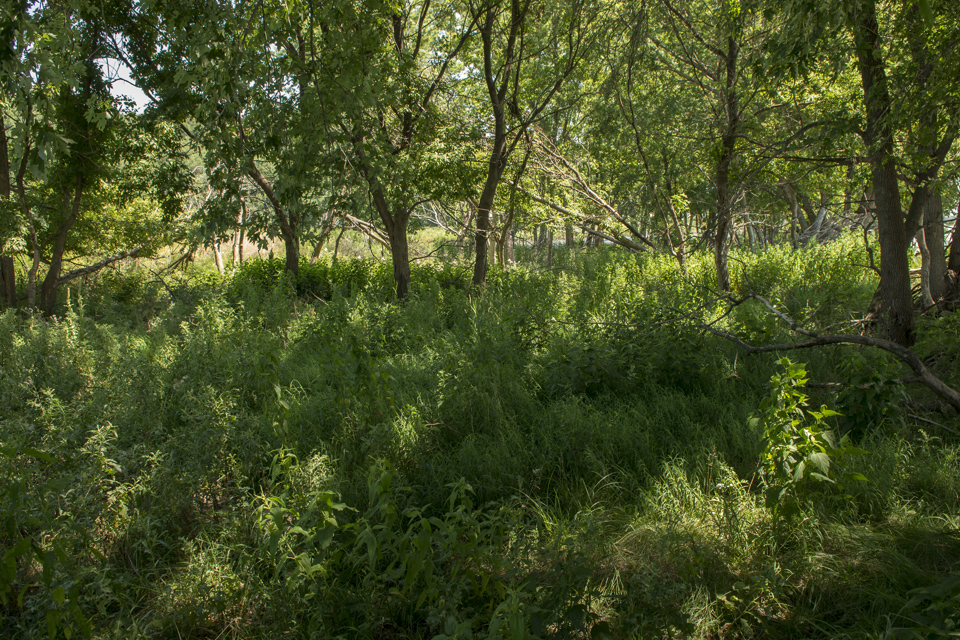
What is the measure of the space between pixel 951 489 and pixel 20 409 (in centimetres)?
691

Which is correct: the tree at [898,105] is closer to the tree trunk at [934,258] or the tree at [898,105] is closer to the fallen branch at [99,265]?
the tree trunk at [934,258]

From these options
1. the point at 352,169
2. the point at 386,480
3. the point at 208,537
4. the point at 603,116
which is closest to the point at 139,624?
the point at 208,537

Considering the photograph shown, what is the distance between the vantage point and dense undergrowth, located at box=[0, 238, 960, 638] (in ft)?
8.59

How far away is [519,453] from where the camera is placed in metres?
4.16

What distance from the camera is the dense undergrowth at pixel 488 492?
2617 mm

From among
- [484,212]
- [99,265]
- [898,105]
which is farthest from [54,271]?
[898,105]

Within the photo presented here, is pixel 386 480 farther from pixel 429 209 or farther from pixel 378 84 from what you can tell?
Result: pixel 429 209

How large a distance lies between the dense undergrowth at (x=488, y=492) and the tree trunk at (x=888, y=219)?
1.39 feet

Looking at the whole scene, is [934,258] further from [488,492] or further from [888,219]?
[488,492]

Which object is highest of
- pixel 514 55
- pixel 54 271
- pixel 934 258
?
pixel 514 55

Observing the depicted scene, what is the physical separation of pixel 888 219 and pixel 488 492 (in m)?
5.09

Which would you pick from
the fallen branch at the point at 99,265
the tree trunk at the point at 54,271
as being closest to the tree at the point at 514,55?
the tree trunk at the point at 54,271

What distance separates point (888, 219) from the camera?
5.87m

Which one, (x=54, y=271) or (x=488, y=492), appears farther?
(x=54, y=271)
